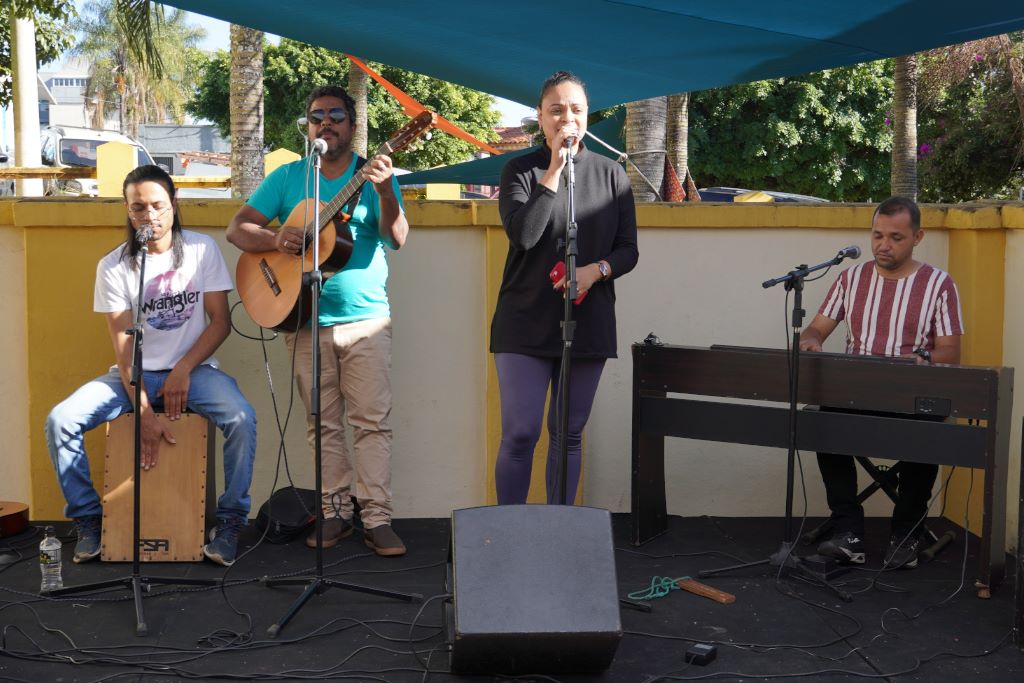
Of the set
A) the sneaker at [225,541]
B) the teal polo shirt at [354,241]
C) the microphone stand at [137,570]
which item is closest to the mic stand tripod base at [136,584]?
the microphone stand at [137,570]

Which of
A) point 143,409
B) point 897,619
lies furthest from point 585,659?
point 143,409

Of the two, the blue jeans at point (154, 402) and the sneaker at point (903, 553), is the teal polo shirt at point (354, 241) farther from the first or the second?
the sneaker at point (903, 553)

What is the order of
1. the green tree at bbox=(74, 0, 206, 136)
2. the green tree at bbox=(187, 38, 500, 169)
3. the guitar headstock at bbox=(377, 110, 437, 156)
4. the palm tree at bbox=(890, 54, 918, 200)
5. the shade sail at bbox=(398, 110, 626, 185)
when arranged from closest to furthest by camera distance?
the guitar headstock at bbox=(377, 110, 437, 156)
the shade sail at bbox=(398, 110, 626, 185)
the palm tree at bbox=(890, 54, 918, 200)
the green tree at bbox=(187, 38, 500, 169)
the green tree at bbox=(74, 0, 206, 136)

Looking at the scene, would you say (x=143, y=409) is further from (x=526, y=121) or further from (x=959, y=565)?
(x=959, y=565)

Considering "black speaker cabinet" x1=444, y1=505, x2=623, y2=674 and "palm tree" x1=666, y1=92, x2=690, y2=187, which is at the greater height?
"palm tree" x1=666, y1=92, x2=690, y2=187

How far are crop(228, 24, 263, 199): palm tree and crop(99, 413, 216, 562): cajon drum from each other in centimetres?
829

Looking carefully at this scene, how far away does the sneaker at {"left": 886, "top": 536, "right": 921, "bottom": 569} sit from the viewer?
445cm

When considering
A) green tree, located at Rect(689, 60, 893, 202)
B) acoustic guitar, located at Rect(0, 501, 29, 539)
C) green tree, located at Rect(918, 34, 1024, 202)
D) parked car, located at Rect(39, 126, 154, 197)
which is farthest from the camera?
green tree, located at Rect(689, 60, 893, 202)

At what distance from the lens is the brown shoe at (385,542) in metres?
A: 4.60

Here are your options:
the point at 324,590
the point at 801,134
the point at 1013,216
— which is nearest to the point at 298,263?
the point at 324,590

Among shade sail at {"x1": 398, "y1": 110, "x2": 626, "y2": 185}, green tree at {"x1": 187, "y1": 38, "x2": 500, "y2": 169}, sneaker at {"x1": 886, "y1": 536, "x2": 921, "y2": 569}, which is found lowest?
sneaker at {"x1": 886, "y1": 536, "x2": 921, "y2": 569}

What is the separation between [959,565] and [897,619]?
85 cm

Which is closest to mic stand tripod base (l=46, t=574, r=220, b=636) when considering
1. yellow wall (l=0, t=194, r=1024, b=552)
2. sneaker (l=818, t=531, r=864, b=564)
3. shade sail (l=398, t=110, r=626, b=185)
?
yellow wall (l=0, t=194, r=1024, b=552)

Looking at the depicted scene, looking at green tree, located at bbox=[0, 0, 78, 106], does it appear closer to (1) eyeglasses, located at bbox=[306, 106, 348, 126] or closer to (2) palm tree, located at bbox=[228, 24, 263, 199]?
(2) palm tree, located at bbox=[228, 24, 263, 199]
